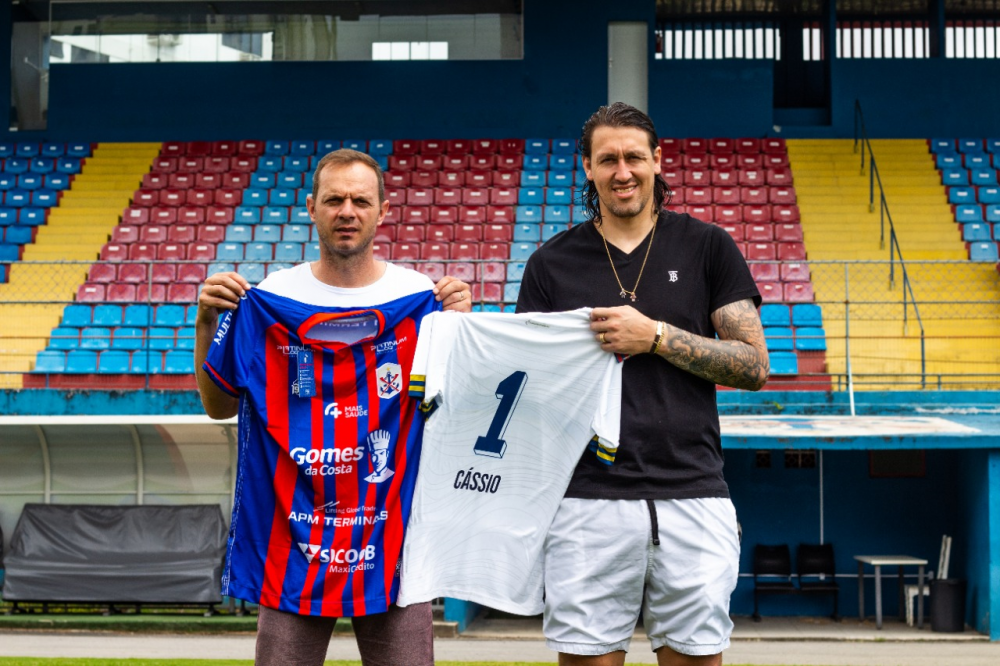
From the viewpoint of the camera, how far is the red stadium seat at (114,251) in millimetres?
14977

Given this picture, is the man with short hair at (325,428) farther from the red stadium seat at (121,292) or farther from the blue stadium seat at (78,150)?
the blue stadium seat at (78,150)

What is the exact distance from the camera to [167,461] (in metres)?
11.5

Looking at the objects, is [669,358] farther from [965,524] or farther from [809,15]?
[809,15]

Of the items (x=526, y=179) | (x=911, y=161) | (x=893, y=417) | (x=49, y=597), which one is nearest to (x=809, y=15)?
(x=911, y=161)

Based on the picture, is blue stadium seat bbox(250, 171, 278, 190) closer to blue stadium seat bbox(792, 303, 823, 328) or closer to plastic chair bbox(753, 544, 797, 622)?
blue stadium seat bbox(792, 303, 823, 328)

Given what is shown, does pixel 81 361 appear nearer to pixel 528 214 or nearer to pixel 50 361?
pixel 50 361

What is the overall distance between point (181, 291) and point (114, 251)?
7.50 feet

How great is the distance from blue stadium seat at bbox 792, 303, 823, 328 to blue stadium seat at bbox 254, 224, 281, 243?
661 centimetres

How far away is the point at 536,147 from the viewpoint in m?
17.9

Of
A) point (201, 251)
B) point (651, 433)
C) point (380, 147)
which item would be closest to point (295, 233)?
point (201, 251)

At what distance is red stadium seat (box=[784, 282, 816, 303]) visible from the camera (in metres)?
13.4

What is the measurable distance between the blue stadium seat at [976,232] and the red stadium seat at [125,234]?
11.3 m

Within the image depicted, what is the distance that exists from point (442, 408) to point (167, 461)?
8.64 m

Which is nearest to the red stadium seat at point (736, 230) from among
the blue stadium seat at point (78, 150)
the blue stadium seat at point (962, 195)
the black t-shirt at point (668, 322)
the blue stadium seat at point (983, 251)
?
the blue stadium seat at point (983, 251)
